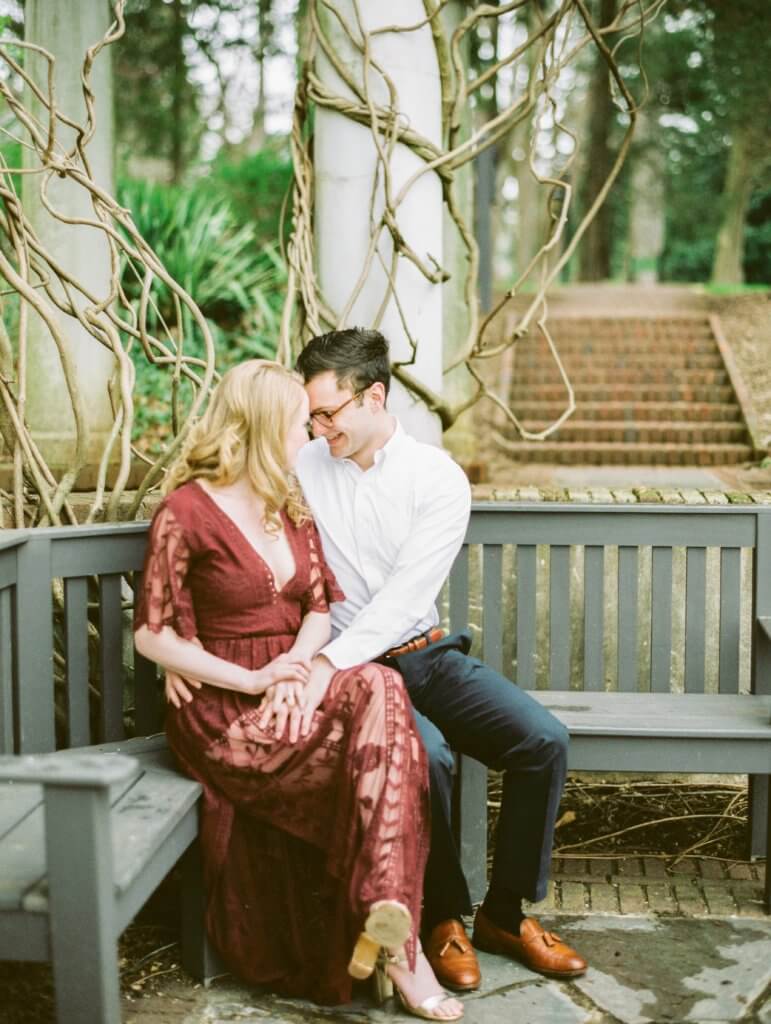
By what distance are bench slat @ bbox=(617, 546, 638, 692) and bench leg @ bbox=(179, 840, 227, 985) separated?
159 centimetres

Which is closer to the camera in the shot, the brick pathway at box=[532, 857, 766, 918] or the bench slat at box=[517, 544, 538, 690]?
the brick pathway at box=[532, 857, 766, 918]

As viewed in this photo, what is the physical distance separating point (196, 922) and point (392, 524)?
3.90ft

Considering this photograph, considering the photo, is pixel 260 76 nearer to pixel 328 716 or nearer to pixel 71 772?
pixel 328 716

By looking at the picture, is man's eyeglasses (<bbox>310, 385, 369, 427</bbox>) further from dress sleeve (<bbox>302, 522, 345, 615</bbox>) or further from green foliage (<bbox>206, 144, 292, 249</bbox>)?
green foliage (<bbox>206, 144, 292, 249</bbox>)

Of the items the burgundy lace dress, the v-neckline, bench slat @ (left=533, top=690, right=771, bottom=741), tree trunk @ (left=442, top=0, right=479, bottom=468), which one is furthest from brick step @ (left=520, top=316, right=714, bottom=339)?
the burgundy lace dress

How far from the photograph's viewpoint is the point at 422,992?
3.04 meters

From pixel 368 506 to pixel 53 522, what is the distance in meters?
1.06

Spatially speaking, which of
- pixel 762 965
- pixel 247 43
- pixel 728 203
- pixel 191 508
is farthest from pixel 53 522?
pixel 728 203

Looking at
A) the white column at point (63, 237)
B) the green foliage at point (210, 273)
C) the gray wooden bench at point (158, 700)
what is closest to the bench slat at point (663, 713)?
the gray wooden bench at point (158, 700)

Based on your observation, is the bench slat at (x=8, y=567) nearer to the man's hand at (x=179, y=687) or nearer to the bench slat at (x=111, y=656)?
the bench slat at (x=111, y=656)

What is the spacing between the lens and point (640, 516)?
4.01m

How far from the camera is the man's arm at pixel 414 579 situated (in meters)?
3.27

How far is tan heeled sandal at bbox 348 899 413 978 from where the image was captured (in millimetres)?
2758

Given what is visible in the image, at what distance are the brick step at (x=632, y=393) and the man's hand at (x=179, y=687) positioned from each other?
8.24 m
